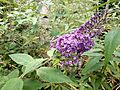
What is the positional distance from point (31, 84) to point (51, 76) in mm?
65

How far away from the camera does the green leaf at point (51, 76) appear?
661 mm

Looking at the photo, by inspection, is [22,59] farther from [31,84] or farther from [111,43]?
[111,43]

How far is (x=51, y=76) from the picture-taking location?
669 mm

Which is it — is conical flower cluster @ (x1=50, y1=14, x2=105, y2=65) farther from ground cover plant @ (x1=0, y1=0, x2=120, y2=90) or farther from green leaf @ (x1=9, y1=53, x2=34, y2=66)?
green leaf @ (x1=9, y1=53, x2=34, y2=66)

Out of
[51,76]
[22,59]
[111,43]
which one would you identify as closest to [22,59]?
[22,59]

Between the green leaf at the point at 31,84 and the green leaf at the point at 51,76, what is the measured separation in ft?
0.15

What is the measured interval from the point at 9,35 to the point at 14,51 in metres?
0.16

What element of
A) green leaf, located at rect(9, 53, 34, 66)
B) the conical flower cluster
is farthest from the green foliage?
the conical flower cluster

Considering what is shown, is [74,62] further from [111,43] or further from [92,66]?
[111,43]

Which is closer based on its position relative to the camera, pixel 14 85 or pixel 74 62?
pixel 14 85

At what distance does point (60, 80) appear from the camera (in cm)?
66

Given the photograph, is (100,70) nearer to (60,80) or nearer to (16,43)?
(60,80)

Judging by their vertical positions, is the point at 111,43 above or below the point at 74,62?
above

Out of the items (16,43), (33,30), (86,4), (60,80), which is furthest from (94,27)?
(86,4)
